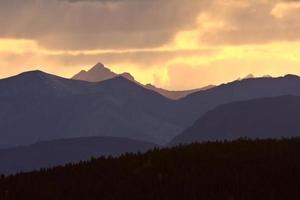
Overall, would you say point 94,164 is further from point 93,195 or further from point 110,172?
point 93,195

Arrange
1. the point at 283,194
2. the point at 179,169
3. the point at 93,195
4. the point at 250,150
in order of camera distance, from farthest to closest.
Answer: the point at 250,150 < the point at 179,169 < the point at 93,195 < the point at 283,194

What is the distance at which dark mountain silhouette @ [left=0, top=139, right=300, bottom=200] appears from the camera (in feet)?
43.6

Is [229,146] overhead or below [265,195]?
overhead

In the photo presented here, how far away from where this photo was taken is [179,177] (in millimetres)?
14258

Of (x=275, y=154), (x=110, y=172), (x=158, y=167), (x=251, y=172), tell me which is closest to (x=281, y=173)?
(x=251, y=172)

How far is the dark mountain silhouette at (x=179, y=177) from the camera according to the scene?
13297 mm

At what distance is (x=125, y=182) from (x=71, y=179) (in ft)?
5.04

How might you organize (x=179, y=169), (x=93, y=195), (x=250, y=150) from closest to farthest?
(x=93, y=195) → (x=179, y=169) → (x=250, y=150)

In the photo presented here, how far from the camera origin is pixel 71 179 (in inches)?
605

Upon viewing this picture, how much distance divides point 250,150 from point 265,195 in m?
3.69

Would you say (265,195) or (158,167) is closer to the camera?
(265,195)

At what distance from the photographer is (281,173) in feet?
46.3

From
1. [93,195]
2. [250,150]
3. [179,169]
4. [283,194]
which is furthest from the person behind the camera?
[250,150]

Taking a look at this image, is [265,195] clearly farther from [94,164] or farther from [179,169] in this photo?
[94,164]
